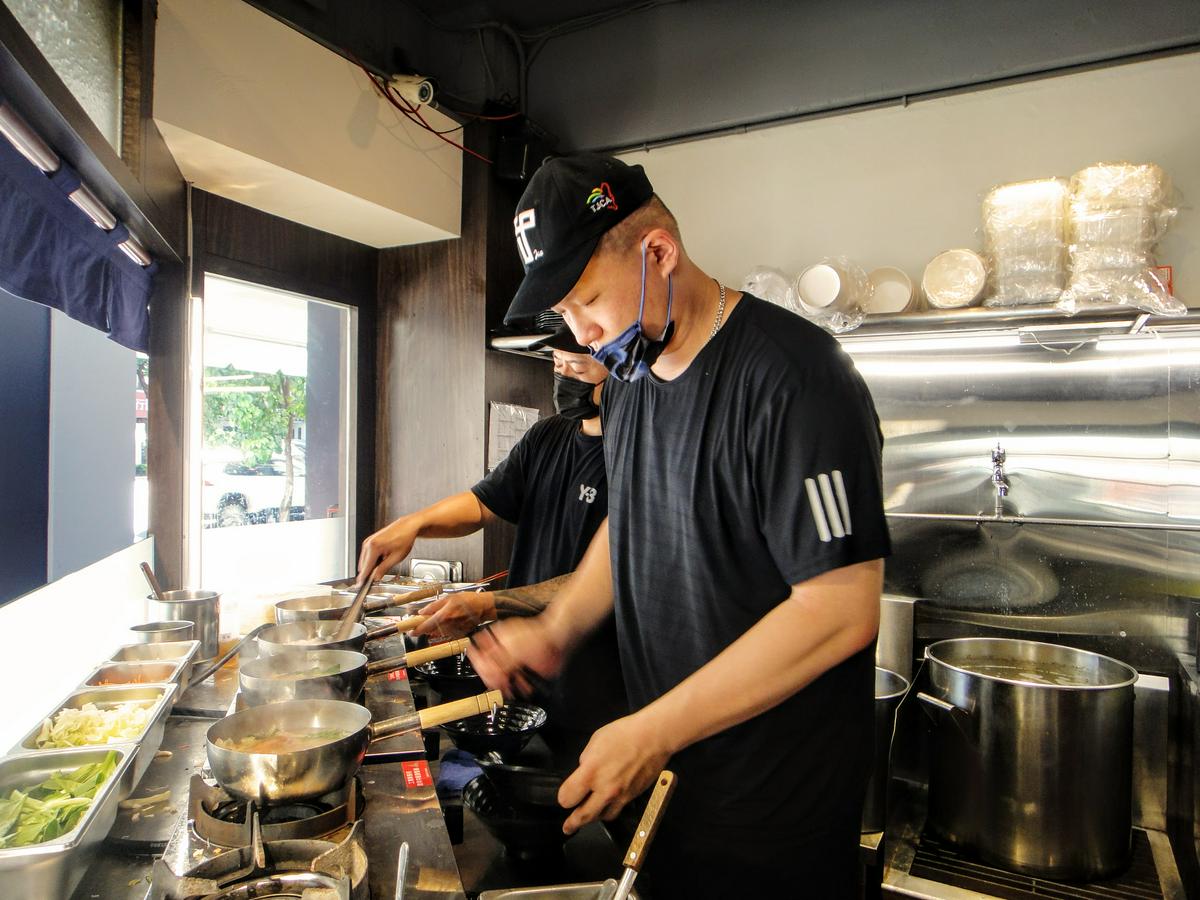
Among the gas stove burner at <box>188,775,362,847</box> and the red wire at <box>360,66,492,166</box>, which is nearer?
the gas stove burner at <box>188,775,362,847</box>

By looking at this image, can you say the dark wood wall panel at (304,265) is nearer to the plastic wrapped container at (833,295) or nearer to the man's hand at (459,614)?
the man's hand at (459,614)

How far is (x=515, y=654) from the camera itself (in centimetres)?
175

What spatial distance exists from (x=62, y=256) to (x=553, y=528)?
176 centimetres

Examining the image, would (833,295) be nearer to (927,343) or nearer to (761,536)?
(927,343)

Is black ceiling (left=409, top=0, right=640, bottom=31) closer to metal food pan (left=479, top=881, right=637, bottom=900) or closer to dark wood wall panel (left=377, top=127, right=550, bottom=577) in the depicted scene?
dark wood wall panel (left=377, top=127, right=550, bottom=577)

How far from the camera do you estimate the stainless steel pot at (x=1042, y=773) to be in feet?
6.91

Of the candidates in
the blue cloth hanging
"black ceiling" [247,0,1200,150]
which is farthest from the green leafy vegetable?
"black ceiling" [247,0,1200,150]

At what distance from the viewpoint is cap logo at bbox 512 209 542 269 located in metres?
1.37

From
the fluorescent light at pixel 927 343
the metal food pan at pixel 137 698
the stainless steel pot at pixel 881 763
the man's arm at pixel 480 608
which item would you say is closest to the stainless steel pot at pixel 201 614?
the metal food pan at pixel 137 698

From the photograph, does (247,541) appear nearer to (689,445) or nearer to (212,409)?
(212,409)

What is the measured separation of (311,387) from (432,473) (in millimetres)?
738

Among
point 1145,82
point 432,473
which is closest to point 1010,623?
point 1145,82

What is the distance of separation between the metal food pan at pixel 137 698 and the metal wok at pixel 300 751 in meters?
0.24

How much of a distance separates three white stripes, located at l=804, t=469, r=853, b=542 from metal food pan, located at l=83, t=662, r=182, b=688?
1511mm
